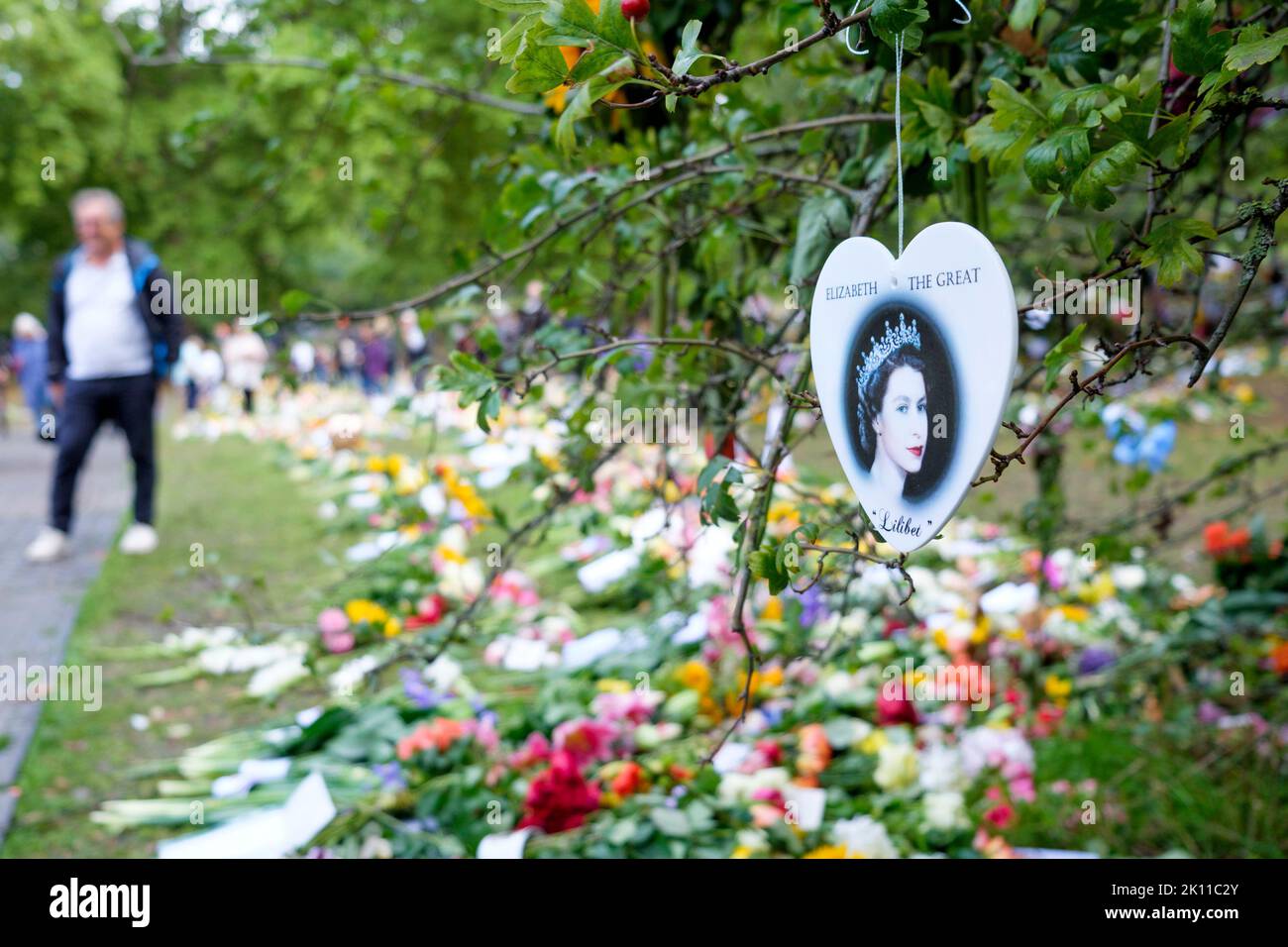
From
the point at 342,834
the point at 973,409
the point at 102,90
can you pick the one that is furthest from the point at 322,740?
the point at 102,90

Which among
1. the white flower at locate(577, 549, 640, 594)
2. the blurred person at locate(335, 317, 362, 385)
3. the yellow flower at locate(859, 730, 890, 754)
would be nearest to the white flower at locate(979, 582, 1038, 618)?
the yellow flower at locate(859, 730, 890, 754)

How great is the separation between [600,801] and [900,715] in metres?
1.02

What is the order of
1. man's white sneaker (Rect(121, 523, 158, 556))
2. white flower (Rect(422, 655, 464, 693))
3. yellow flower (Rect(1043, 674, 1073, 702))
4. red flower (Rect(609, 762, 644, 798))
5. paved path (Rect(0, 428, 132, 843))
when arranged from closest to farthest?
1. red flower (Rect(609, 762, 644, 798))
2. yellow flower (Rect(1043, 674, 1073, 702))
3. paved path (Rect(0, 428, 132, 843))
4. white flower (Rect(422, 655, 464, 693))
5. man's white sneaker (Rect(121, 523, 158, 556))

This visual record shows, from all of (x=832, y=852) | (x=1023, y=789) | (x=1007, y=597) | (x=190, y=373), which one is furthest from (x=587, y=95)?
(x=190, y=373)

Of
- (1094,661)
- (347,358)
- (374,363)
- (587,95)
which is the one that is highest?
(347,358)

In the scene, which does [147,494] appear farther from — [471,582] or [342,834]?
[342,834]

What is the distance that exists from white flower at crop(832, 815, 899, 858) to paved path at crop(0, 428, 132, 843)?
2047mm

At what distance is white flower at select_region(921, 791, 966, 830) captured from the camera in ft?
8.77

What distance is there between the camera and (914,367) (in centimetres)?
108

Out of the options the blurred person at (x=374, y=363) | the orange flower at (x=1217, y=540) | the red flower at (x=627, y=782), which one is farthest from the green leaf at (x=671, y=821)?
the blurred person at (x=374, y=363)

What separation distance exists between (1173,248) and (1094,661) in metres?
2.92

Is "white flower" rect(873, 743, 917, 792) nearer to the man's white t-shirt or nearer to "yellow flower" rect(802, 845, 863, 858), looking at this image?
"yellow flower" rect(802, 845, 863, 858)

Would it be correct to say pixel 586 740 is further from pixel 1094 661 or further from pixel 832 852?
pixel 1094 661

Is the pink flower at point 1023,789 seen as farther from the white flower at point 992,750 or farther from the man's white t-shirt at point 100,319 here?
the man's white t-shirt at point 100,319
